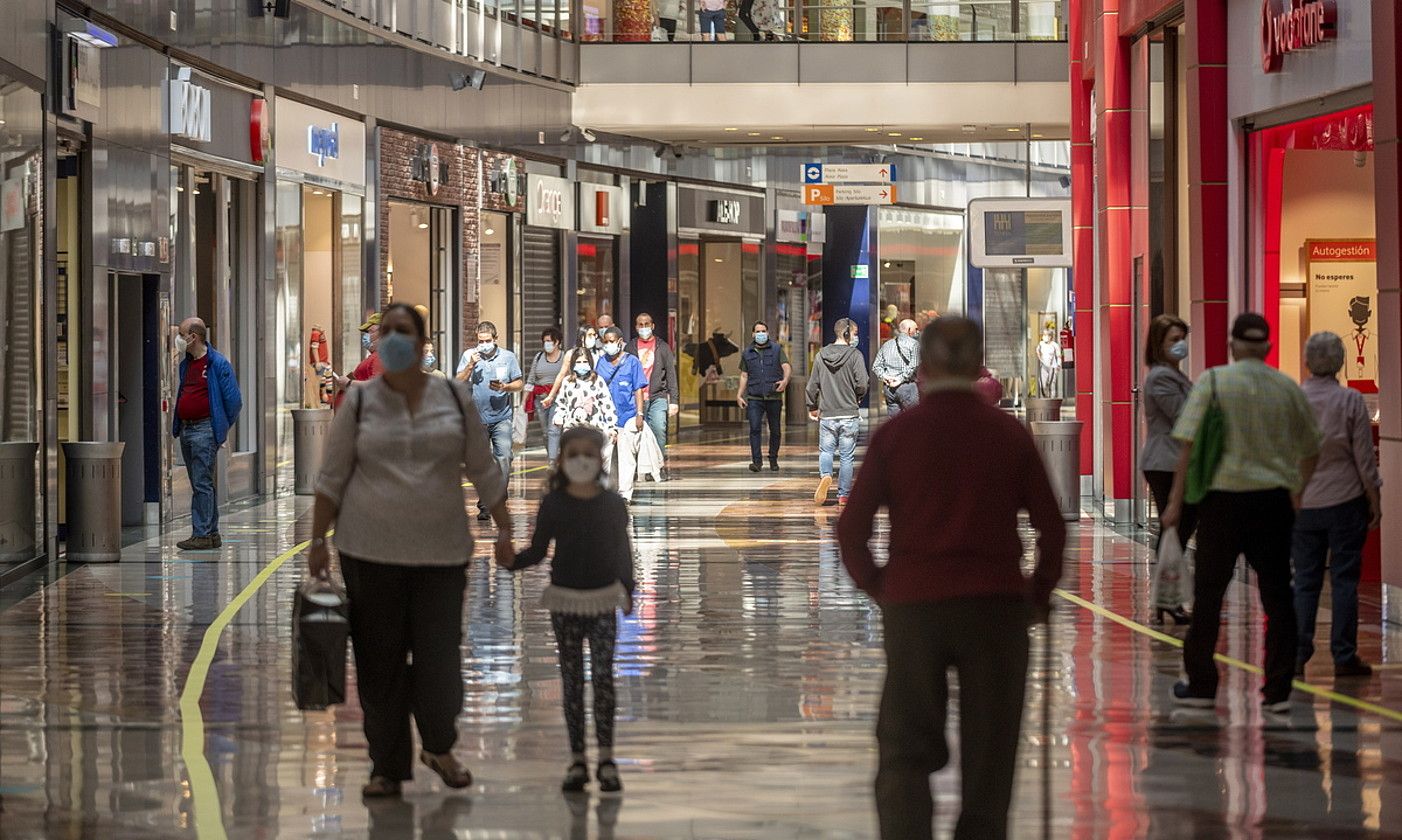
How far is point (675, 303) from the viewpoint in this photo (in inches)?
1539

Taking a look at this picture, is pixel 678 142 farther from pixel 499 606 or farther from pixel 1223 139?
pixel 499 606

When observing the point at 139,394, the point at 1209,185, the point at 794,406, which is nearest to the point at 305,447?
the point at 139,394

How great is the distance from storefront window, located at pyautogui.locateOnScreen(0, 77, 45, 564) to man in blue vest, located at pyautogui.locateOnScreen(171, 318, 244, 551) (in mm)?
1294

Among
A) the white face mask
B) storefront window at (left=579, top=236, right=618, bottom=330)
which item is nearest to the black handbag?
the white face mask

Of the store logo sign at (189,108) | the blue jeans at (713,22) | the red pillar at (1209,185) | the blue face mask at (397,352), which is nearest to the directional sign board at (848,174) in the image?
the blue jeans at (713,22)

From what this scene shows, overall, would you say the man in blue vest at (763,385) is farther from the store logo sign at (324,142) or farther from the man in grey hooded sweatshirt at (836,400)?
the store logo sign at (324,142)

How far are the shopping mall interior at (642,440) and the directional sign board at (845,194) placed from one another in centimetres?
9

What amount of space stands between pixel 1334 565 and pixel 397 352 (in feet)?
17.3

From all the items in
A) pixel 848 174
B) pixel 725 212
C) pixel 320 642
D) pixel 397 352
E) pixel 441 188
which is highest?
pixel 848 174

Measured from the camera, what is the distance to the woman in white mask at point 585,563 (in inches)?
329

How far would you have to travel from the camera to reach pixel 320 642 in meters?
8.05

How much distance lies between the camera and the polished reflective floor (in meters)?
7.73

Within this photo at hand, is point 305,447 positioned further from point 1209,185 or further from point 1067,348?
point 1067,348

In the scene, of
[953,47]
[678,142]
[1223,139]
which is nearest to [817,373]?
[1223,139]
